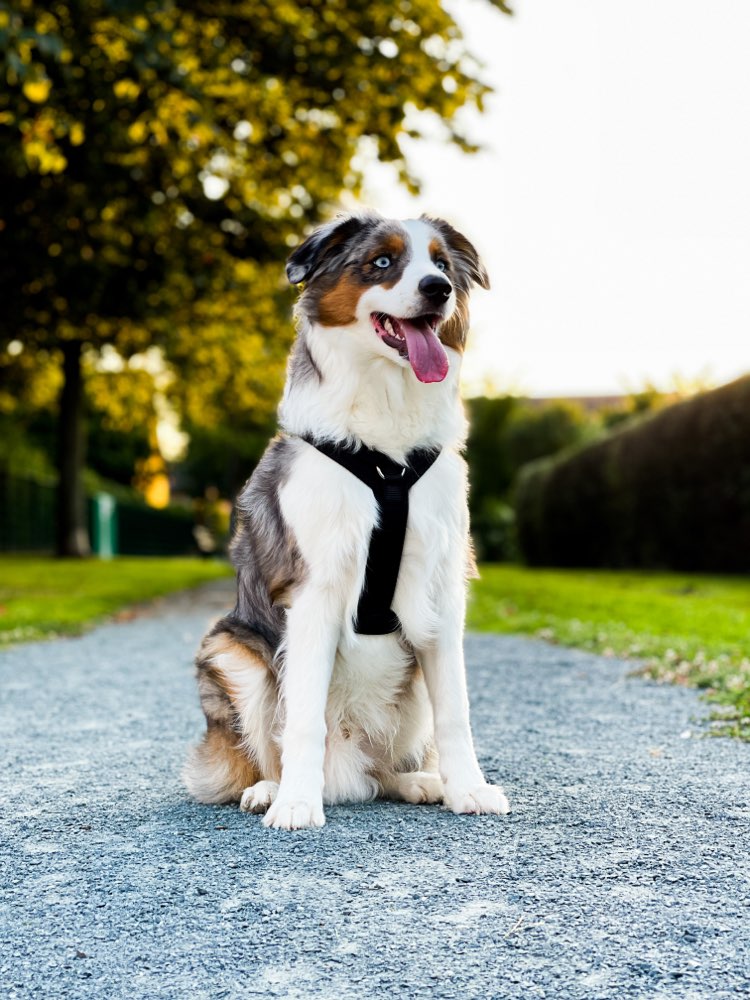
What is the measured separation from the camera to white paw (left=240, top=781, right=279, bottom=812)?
3.83m

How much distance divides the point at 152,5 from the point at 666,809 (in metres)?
8.29

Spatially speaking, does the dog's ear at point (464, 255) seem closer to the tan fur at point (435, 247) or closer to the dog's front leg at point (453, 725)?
the tan fur at point (435, 247)

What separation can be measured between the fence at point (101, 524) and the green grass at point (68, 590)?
4043 mm

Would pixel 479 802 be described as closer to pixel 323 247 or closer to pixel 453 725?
pixel 453 725

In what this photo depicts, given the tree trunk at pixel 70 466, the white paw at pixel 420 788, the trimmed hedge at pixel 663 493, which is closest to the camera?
the white paw at pixel 420 788

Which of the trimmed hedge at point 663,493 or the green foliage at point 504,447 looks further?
the green foliage at point 504,447

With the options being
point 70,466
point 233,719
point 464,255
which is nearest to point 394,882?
point 233,719

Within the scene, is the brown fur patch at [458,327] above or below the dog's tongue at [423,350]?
above

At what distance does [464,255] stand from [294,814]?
6.98ft

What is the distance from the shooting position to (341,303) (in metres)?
3.75

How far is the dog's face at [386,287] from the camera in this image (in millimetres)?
3615

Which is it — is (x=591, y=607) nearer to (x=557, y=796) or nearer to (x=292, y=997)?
(x=557, y=796)

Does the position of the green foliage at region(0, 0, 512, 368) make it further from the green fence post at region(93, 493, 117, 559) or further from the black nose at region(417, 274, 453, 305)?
the green fence post at region(93, 493, 117, 559)

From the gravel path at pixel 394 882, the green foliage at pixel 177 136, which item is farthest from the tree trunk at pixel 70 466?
the gravel path at pixel 394 882
